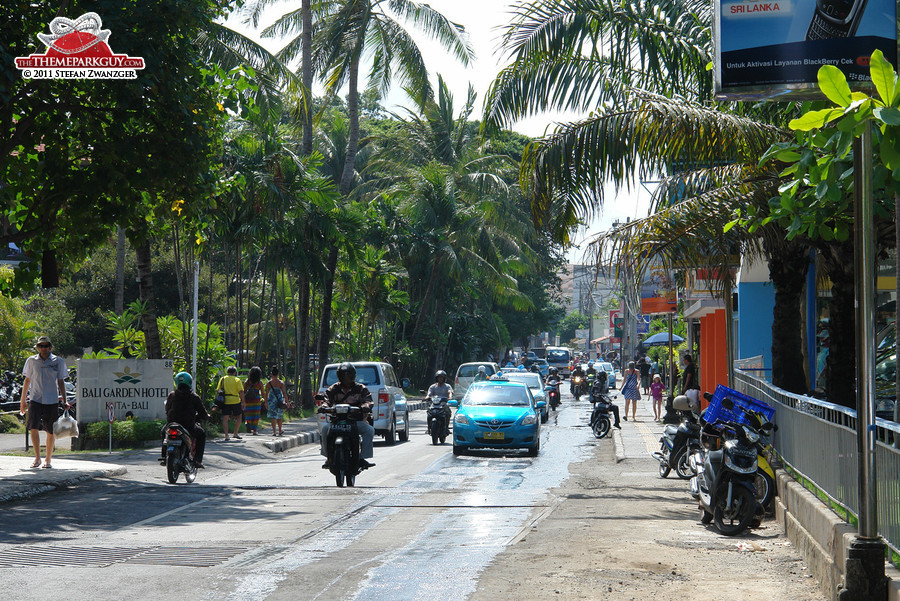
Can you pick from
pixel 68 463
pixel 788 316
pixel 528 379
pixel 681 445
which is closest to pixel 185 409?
pixel 68 463

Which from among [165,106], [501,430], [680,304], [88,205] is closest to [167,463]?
[88,205]

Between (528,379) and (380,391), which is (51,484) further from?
(528,379)


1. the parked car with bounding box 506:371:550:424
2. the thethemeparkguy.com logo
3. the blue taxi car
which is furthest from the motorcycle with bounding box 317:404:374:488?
the parked car with bounding box 506:371:550:424

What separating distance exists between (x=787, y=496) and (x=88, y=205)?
919 cm

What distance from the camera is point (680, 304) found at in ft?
119

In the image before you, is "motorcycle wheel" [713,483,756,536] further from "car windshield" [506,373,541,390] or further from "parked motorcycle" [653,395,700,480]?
"car windshield" [506,373,541,390]

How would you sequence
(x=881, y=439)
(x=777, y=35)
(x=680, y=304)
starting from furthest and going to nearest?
(x=680, y=304) → (x=777, y=35) → (x=881, y=439)

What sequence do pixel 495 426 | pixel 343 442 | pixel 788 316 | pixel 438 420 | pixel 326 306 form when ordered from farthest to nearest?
1. pixel 326 306
2. pixel 438 420
3. pixel 495 426
4. pixel 343 442
5. pixel 788 316

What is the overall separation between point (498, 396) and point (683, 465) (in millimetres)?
5837

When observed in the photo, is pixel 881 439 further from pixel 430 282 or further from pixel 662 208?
pixel 430 282

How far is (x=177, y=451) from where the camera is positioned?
45.9 feet

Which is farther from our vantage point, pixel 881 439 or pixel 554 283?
pixel 554 283

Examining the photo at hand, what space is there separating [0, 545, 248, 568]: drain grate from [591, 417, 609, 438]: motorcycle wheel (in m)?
17.7

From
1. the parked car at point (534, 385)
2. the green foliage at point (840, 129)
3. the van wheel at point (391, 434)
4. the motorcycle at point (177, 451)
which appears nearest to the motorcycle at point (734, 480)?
the green foliage at point (840, 129)
